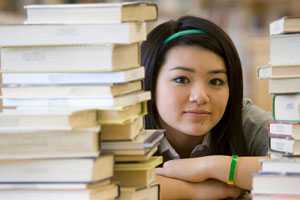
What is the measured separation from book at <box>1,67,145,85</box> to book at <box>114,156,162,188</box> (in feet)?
0.52

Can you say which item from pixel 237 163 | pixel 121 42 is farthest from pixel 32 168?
pixel 237 163

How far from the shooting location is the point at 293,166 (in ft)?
4.19

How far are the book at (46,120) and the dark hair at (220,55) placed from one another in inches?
28.0

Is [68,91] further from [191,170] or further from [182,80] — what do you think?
[182,80]

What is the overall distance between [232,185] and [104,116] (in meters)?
0.52

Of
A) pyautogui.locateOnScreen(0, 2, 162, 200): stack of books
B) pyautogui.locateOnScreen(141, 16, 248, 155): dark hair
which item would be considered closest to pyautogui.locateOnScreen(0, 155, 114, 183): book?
pyautogui.locateOnScreen(0, 2, 162, 200): stack of books

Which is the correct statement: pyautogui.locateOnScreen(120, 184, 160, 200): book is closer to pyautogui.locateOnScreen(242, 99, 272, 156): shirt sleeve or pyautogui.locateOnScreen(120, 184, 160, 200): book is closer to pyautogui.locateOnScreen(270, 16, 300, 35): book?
pyautogui.locateOnScreen(270, 16, 300, 35): book

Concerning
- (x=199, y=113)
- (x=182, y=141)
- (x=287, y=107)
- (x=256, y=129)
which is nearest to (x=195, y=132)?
(x=199, y=113)

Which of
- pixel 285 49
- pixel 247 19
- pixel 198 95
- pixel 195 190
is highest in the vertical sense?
A: pixel 247 19

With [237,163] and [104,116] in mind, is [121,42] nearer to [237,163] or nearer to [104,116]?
[104,116]

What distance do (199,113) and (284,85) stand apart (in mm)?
450

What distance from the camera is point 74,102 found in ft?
4.19

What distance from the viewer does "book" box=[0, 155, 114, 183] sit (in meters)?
1.21

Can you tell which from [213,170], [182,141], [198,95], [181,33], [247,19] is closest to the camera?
[213,170]
